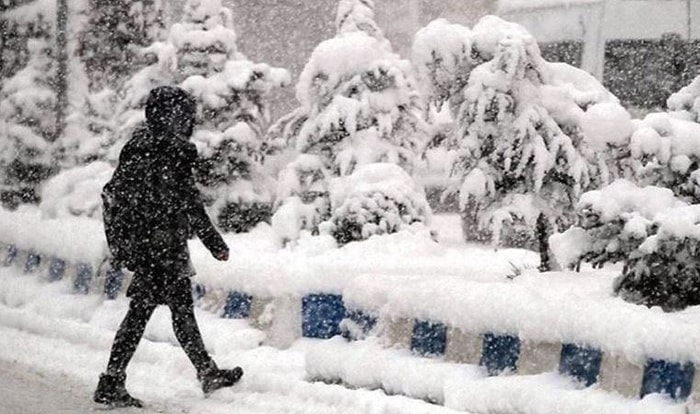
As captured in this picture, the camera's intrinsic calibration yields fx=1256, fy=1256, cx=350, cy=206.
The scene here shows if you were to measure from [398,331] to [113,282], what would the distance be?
4.03m

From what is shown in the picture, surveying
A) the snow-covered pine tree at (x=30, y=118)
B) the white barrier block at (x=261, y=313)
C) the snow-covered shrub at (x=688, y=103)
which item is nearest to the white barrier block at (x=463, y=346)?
Result: the snow-covered shrub at (x=688, y=103)

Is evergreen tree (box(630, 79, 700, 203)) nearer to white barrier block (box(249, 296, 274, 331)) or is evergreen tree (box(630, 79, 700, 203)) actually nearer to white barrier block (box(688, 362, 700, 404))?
white barrier block (box(688, 362, 700, 404))

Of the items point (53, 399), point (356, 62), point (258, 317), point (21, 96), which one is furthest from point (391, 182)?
point (21, 96)

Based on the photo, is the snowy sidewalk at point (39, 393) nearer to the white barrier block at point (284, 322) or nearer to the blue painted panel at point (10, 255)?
the white barrier block at point (284, 322)

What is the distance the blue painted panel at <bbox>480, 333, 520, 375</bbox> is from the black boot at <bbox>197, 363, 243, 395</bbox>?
163cm

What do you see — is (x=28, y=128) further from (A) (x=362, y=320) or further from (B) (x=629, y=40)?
(A) (x=362, y=320)

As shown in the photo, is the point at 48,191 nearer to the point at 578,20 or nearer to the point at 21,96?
the point at 21,96

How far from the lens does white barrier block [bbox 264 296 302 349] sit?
28.0ft

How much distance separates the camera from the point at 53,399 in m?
7.61

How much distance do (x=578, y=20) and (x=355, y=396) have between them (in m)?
15.9

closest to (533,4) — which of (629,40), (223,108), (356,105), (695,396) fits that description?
(629,40)

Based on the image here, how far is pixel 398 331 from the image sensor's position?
738 centimetres

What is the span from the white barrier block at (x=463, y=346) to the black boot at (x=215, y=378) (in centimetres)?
137

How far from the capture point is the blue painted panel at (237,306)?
29.6 ft
